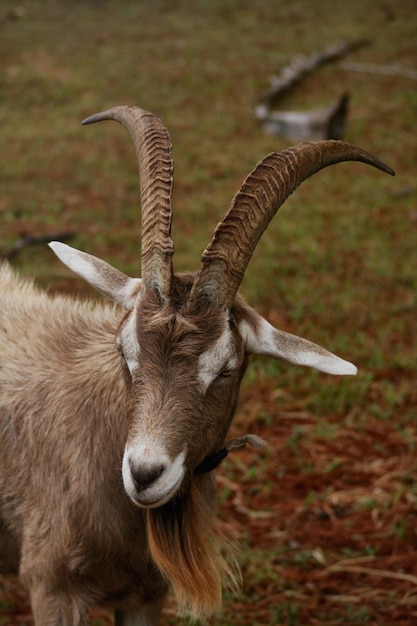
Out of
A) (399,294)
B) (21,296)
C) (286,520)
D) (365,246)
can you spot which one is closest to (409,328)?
(399,294)

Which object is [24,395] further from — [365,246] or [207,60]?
[207,60]

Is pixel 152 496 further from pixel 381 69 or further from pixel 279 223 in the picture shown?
pixel 381 69

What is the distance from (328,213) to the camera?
10211 millimetres

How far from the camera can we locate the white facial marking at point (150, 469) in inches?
119

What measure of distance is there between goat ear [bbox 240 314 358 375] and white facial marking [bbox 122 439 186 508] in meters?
0.65

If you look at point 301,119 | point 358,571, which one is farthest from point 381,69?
point 358,571

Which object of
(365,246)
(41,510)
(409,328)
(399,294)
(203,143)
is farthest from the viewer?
(203,143)

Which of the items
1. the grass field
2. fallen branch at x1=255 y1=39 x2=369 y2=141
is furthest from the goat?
fallen branch at x1=255 y1=39 x2=369 y2=141

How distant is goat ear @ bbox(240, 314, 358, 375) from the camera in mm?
3490

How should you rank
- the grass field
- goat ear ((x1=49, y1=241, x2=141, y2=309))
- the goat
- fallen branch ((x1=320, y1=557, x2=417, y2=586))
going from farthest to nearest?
the grass field < fallen branch ((x1=320, y1=557, x2=417, y2=586)) < goat ear ((x1=49, y1=241, x2=141, y2=309)) < the goat

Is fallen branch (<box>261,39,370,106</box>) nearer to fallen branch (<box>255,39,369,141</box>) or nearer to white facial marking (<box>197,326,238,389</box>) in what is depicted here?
fallen branch (<box>255,39,369,141</box>)

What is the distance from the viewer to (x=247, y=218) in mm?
3422

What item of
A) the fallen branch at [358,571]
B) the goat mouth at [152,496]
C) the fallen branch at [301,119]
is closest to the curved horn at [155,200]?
the goat mouth at [152,496]

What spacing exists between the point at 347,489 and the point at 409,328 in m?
2.17
